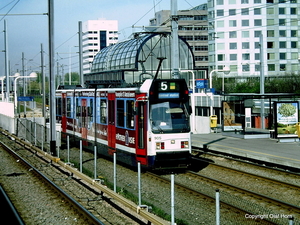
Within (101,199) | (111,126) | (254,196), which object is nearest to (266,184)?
(254,196)

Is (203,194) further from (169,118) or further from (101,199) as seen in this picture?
(169,118)

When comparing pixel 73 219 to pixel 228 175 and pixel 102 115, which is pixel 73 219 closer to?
pixel 228 175

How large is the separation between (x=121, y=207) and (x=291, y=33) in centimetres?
6408

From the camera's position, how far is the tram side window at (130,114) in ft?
53.1

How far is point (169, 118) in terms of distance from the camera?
1544cm

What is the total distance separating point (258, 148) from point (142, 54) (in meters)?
24.6

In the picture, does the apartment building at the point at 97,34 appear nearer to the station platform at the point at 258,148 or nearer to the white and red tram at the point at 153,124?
the station platform at the point at 258,148

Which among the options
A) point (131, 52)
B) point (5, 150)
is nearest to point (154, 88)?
point (5, 150)

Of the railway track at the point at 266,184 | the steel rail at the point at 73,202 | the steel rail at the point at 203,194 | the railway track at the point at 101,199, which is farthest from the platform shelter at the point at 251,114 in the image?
the steel rail at the point at 73,202

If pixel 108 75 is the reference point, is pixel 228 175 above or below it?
below

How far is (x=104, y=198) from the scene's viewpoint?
41.0ft

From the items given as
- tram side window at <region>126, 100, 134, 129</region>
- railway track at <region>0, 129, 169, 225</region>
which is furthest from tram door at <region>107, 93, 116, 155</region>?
railway track at <region>0, 129, 169, 225</region>

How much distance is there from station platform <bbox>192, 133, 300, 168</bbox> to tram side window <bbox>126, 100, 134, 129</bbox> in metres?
5.53

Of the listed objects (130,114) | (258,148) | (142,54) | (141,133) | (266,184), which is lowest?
(266,184)
